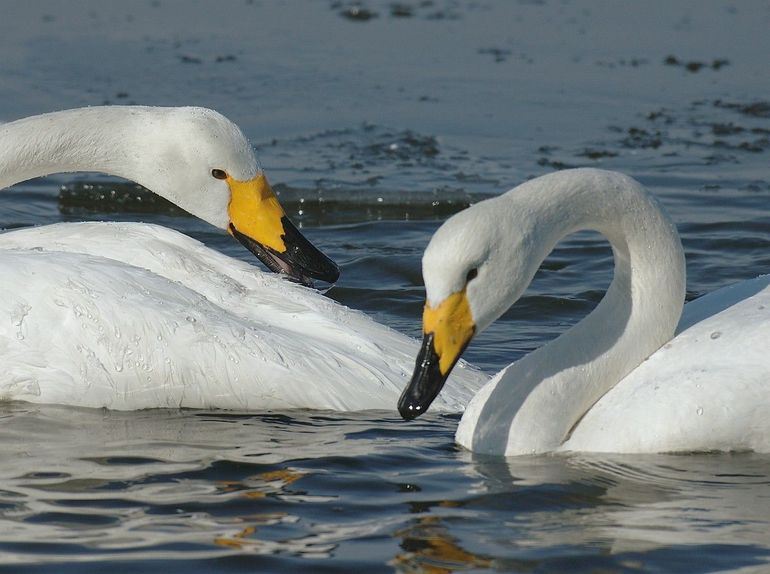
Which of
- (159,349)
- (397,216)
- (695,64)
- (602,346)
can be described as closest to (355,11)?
(695,64)

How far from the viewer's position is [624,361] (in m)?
6.63

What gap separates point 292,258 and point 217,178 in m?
0.54

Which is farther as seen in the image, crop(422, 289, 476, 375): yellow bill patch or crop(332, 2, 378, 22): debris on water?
crop(332, 2, 378, 22): debris on water

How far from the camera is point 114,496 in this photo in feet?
19.5

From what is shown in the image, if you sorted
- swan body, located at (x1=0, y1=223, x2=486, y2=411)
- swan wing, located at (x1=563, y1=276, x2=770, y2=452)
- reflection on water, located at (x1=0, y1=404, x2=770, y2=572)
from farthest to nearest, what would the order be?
swan body, located at (x1=0, y1=223, x2=486, y2=411), swan wing, located at (x1=563, y1=276, x2=770, y2=452), reflection on water, located at (x1=0, y1=404, x2=770, y2=572)

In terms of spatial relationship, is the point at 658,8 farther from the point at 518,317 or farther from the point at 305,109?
the point at 518,317

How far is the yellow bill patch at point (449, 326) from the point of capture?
5750mm

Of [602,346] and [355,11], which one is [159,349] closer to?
[602,346]

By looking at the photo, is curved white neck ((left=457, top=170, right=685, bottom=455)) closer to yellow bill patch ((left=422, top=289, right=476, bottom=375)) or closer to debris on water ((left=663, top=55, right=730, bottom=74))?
yellow bill patch ((left=422, top=289, right=476, bottom=375))

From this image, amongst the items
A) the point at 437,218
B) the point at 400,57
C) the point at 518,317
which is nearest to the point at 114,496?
the point at 518,317

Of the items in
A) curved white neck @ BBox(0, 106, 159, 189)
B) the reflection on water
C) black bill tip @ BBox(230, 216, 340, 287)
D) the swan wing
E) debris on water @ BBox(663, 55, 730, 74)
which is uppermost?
debris on water @ BBox(663, 55, 730, 74)

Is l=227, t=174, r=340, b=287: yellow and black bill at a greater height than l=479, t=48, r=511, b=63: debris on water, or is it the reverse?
l=479, t=48, r=511, b=63: debris on water

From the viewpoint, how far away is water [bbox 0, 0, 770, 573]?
5539 millimetres

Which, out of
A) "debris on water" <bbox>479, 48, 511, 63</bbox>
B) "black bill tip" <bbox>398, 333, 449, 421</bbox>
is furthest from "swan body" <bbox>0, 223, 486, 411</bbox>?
"debris on water" <bbox>479, 48, 511, 63</bbox>
